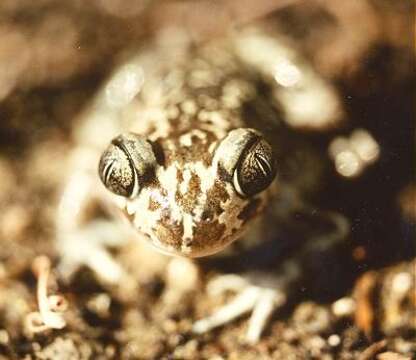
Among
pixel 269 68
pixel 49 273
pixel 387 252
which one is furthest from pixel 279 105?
pixel 49 273

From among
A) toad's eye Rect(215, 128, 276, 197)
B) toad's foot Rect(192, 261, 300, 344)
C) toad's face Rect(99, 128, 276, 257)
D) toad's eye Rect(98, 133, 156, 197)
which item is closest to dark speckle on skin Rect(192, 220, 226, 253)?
toad's face Rect(99, 128, 276, 257)

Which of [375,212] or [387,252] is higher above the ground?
[375,212]

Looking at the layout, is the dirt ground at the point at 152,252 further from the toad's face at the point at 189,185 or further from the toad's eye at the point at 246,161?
the toad's eye at the point at 246,161

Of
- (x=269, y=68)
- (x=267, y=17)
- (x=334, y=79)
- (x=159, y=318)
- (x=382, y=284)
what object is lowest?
(x=382, y=284)

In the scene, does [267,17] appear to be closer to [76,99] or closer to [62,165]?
[76,99]

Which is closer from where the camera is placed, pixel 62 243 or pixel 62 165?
pixel 62 243

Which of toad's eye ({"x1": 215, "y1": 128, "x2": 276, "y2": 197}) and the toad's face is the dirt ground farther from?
toad's eye ({"x1": 215, "y1": 128, "x2": 276, "y2": 197})

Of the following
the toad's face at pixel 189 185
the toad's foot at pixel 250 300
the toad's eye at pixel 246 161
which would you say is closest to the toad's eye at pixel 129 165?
the toad's face at pixel 189 185
